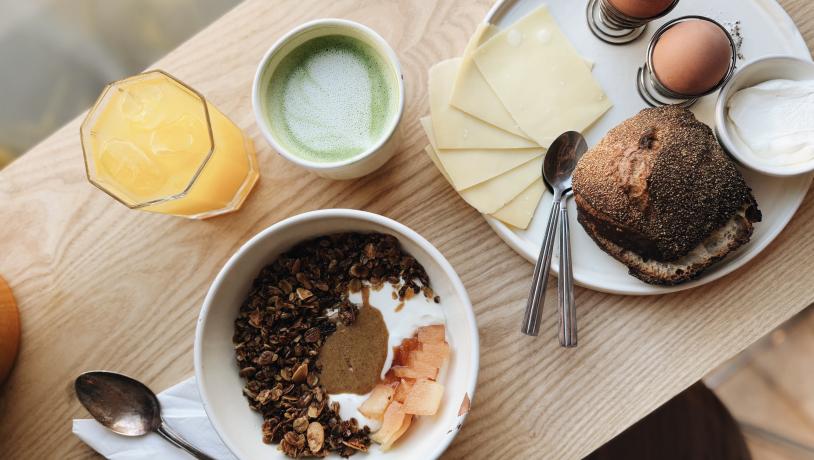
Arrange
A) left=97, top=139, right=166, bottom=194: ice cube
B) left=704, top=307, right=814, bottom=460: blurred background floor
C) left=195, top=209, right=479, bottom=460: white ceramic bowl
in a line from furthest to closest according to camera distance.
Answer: left=704, top=307, right=814, bottom=460: blurred background floor, left=97, top=139, right=166, bottom=194: ice cube, left=195, top=209, right=479, bottom=460: white ceramic bowl

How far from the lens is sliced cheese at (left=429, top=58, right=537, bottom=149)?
1.08 meters

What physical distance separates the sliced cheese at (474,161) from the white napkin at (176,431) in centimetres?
60

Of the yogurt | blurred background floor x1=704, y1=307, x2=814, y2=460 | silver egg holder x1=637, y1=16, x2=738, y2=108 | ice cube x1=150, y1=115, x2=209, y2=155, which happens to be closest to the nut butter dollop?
the yogurt

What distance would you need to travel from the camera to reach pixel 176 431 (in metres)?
1.06

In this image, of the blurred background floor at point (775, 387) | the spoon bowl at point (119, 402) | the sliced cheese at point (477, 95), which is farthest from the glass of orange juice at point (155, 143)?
the blurred background floor at point (775, 387)

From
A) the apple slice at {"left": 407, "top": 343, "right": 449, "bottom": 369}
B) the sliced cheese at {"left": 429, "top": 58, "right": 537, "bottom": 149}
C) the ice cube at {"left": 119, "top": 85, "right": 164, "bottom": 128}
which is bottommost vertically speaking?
the apple slice at {"left": 407, "top": 343, "right": 449, "bottom": 369}

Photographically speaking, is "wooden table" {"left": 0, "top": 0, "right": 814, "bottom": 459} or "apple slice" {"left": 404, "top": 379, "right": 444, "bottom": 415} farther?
"wooden table" {"left": 0, "top": 0, "right": 814, "bottom": 459}

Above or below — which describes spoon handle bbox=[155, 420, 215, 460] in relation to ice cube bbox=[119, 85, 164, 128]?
below

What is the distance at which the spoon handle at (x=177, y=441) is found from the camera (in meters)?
1.04

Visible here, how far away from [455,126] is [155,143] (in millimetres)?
528

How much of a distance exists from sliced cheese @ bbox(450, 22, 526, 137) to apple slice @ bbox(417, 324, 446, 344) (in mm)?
381

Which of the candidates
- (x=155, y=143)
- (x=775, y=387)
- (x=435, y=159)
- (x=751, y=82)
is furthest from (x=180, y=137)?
(x=775, y=387)

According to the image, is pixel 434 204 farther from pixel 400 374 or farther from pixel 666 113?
pixel 666 113

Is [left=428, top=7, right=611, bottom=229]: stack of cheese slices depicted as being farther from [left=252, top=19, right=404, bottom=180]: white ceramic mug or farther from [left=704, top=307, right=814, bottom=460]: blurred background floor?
[left=704, top=307, right=814, bottom=460]: blurred background floor
